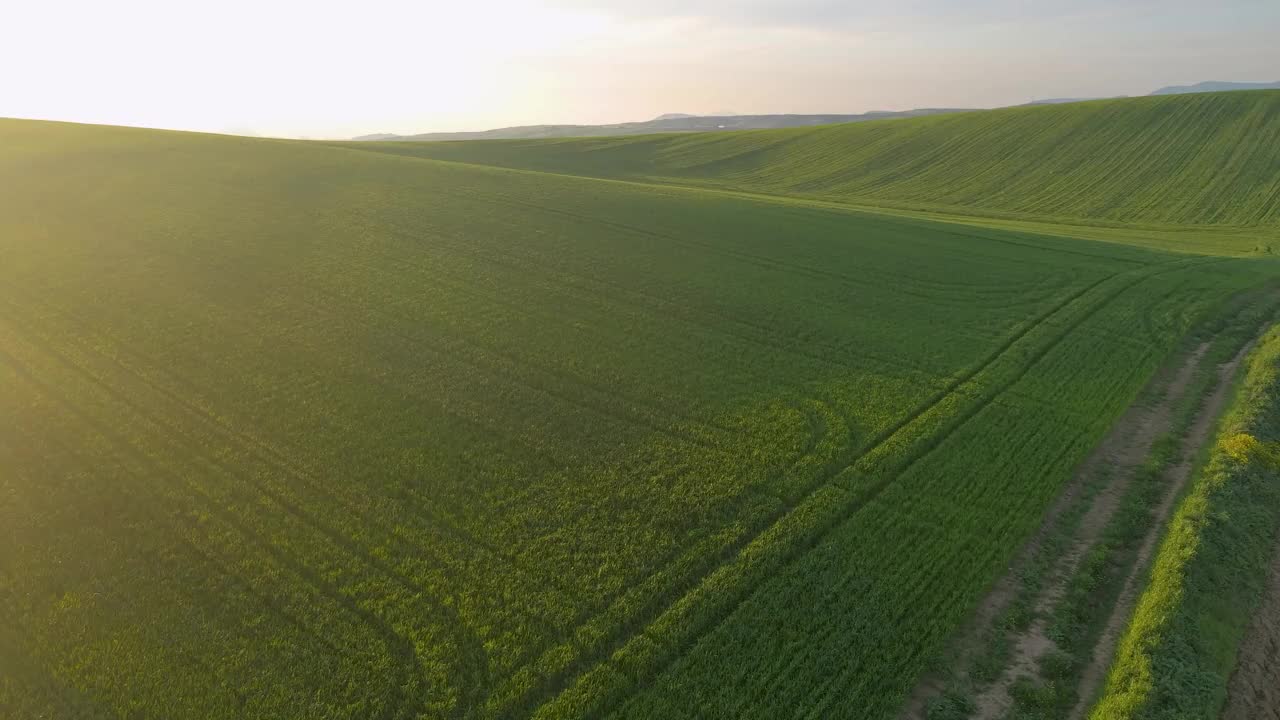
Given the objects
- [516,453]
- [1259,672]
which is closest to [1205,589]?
[1259,672]

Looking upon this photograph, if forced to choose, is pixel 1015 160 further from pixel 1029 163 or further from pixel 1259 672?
pixel 1259 672

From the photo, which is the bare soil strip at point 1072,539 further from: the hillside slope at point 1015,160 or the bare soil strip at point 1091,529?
the hillside slope at point 1015,160

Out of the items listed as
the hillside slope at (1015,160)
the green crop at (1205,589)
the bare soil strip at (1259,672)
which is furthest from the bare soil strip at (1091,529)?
the hillside slope at (1015,160)

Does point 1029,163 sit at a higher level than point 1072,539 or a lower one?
higher

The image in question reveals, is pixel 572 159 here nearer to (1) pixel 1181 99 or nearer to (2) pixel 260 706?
(1) pixel 1181 99

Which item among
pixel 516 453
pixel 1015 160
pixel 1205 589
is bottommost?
pixel 1205 589

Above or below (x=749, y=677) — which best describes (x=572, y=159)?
above

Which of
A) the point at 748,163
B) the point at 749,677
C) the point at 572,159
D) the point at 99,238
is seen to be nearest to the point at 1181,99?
the point at 748,163
